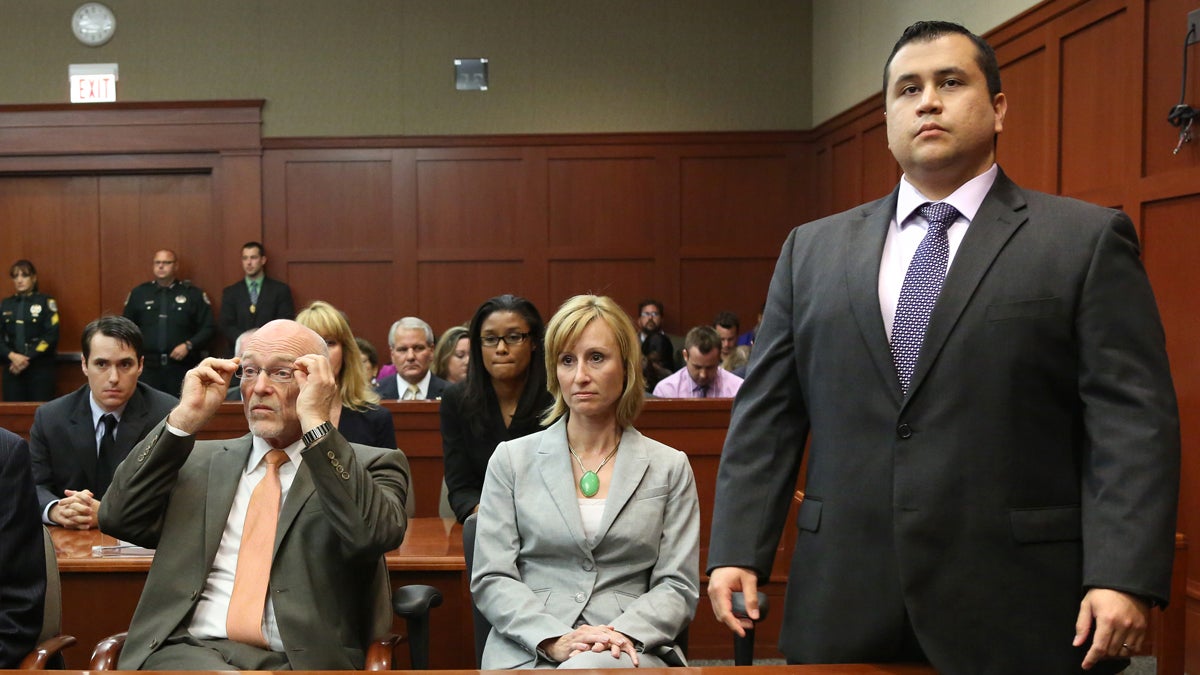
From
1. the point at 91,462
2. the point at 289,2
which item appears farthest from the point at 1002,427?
the point at 289,2

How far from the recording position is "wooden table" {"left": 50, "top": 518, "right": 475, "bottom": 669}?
3.00 meters

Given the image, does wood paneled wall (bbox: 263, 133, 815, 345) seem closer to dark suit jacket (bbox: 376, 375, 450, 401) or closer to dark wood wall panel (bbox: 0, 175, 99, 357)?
dark wood wall panel (bbox: 0, 175, 99, 357)

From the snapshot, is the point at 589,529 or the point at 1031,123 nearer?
the point at 589,529

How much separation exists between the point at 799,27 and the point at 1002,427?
864 cm

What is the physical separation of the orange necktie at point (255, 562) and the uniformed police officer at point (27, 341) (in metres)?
7.54

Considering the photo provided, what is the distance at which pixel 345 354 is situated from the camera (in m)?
4.19

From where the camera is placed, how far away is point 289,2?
31.6 ft

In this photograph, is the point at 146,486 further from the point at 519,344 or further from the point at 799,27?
the point at 799,27

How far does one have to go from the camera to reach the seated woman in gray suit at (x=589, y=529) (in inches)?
97.3

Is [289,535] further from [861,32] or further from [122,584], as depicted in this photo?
[861,32]

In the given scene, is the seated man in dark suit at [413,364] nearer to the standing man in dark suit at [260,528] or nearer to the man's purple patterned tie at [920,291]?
the standing man in dark suit at [260,528]

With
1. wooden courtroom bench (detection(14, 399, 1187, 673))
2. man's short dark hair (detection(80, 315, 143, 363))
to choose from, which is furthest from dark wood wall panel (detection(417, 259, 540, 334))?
man's short dark hair (detection(80, 315, 143, 363))

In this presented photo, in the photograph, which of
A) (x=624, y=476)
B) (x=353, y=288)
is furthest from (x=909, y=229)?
(x=353, y=288)

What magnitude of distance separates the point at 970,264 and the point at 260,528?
Result: 1.62m
